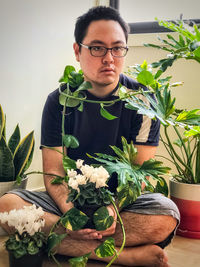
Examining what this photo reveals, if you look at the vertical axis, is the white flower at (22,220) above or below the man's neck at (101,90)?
below

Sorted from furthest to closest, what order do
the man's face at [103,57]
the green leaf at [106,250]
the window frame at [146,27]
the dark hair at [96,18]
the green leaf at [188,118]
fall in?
the window frame at [146,27] → the dark hair at [96,18] → the man's face at [103,57] → the green leaf at [188,118] → the green leaf at [106,250]

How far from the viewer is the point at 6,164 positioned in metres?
1.74

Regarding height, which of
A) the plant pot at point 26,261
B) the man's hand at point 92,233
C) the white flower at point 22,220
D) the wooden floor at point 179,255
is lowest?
the wooden floor at point 179,255

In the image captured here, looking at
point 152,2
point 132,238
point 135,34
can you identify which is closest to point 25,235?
point 132,238

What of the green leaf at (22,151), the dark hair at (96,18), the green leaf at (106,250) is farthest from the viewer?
the green leaf at (22,151)

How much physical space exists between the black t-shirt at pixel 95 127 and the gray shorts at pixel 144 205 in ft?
0.79

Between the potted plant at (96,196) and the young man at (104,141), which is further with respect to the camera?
the young man at (104,141)

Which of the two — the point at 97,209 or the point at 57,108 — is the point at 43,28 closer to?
the point at 57,108

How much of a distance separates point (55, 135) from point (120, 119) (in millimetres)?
317

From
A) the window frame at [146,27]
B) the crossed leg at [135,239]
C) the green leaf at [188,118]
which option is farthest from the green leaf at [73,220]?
the window frame at [146,27]

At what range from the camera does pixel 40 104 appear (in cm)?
242

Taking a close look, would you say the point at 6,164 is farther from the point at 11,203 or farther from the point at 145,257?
the point at 145,257

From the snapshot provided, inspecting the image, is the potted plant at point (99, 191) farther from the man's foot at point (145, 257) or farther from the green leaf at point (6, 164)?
the green leaf at point (6, 164)

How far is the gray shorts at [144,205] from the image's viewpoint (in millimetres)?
1507
